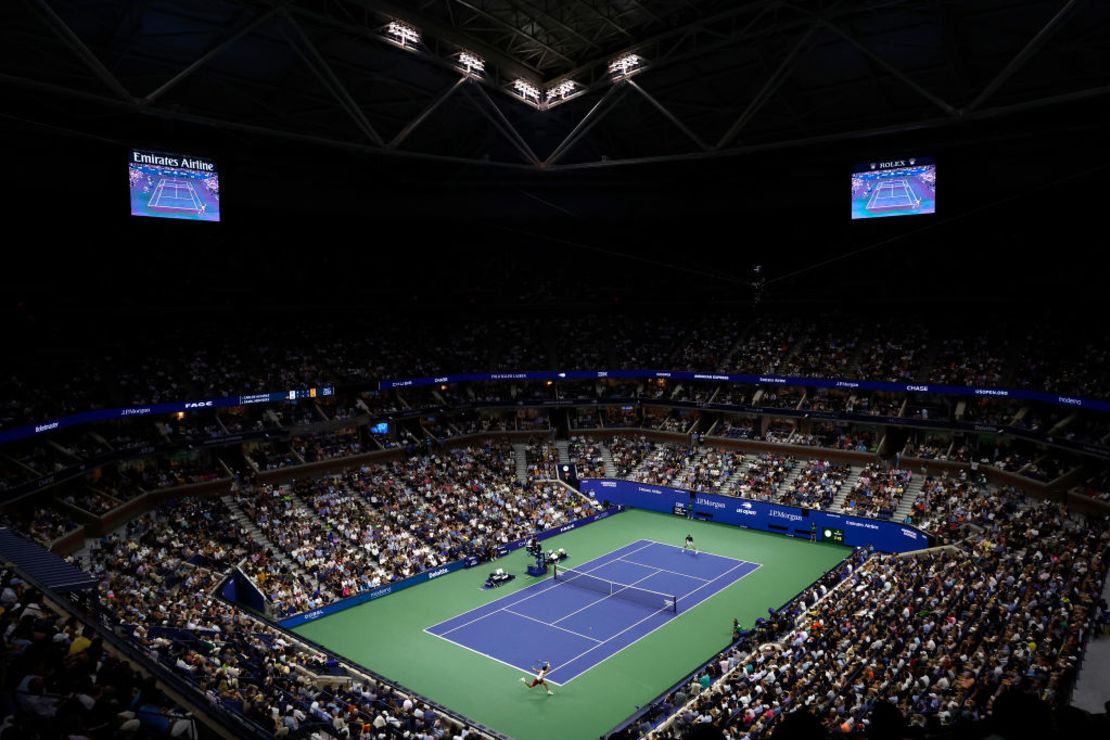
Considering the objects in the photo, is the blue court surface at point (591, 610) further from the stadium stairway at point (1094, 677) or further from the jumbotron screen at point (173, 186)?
the jumbotron screen at point (173, 186)

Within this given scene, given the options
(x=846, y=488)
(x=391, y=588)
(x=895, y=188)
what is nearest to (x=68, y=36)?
(x=391, y=588)

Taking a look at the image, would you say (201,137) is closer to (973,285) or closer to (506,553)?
(506,553)

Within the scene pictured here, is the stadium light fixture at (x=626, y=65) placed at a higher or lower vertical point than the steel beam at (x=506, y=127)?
higher

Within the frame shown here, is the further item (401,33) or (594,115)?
(594,115)

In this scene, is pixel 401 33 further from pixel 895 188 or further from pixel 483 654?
pixel 895 188

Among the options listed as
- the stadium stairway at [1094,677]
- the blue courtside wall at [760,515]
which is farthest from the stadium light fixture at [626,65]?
the stadium stairway at [1094,677]

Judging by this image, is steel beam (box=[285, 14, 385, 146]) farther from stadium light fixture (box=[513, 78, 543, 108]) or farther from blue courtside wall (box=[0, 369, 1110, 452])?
blue courtside wall (box=[0, 369, 1110, 452])
